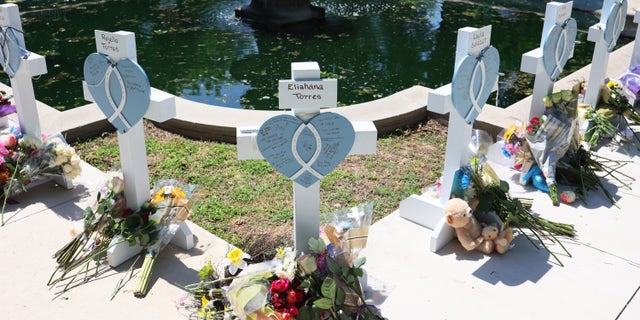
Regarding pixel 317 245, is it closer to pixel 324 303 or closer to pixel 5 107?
pixel 324 303

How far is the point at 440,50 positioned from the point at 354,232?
6.70 meters

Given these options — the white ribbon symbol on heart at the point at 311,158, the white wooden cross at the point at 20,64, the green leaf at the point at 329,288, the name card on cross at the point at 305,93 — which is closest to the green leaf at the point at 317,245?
the green leaf at the point at 329,288

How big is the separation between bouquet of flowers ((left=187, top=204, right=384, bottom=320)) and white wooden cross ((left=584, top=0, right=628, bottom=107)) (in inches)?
142

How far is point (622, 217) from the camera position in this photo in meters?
4.52

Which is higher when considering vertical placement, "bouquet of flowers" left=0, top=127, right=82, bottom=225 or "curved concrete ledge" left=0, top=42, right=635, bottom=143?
"bouquet of flowers" left=0, top=127, right=82, bottom=225

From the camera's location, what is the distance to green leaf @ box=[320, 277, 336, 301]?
9.72ft

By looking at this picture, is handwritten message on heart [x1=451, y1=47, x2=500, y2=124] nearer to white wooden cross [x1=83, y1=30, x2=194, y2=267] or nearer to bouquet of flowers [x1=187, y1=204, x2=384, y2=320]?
bouquet of flowers [x1=187, y1=204, x2=384, y2=320]

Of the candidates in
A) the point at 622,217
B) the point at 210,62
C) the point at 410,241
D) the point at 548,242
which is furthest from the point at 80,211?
the point at 210,62

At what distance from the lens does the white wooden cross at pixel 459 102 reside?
12.6 feet

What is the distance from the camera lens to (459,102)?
154 inches

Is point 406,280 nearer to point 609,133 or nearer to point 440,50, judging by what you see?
point 609,133

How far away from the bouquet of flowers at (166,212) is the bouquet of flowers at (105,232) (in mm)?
35

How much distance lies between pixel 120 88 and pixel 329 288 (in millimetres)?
→ 1748

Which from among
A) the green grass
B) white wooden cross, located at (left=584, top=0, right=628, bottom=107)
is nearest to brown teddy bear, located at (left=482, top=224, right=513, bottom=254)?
the green grass
